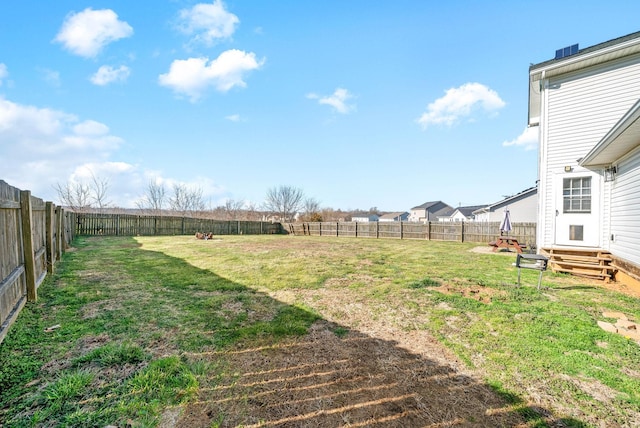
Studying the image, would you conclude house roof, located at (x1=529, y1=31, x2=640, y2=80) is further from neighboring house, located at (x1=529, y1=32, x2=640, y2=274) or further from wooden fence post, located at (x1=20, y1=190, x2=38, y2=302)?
wooden fence post, located at (x1=20, y1=190, x2=38, y2=302)

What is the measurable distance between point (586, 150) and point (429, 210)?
4378 centimetres

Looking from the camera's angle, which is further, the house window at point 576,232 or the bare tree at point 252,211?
the bare tree at point 252,211

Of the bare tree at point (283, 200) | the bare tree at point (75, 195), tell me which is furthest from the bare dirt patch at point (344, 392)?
the bare tree at point (283, 200)

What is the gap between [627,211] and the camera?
5.41 meters

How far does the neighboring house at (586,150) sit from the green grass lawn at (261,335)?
6.00ft

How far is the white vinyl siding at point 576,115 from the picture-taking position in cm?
645

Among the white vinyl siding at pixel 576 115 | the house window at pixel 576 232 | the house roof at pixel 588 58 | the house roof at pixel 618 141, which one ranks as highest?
the house roof at pixel 588 58

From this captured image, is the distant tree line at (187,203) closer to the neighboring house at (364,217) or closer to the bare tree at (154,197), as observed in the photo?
the bare tree at (154,197)

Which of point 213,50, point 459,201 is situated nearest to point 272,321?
point 213,50

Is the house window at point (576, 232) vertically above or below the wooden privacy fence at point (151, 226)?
above

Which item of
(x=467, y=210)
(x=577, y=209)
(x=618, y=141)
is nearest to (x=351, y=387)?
(x=618, y=141)

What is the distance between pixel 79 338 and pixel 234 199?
3664 centimetres

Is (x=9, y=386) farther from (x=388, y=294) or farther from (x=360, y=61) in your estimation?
(x=360, y=61)

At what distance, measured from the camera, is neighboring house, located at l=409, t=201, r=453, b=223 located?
Result: 4831cm
